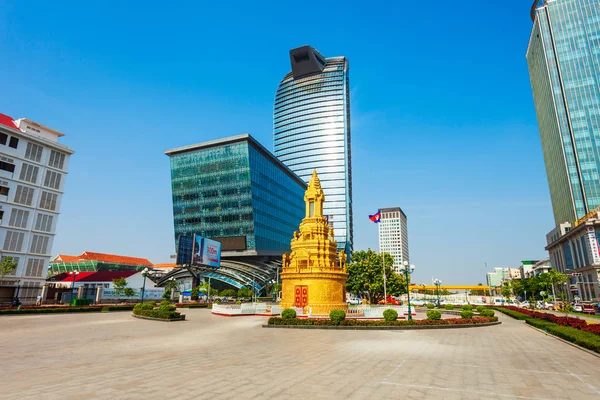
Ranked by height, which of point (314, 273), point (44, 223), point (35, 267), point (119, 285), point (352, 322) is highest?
point (44, 223)

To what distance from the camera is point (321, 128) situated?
180 m

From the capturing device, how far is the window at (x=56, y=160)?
54.9 meters

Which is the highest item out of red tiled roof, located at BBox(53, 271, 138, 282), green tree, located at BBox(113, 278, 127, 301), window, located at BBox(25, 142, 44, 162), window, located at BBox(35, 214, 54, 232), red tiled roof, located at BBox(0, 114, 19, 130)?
red tiled roof, located at BBox(0, 114, 19, 130)

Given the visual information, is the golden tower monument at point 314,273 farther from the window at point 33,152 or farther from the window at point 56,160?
the window at point 33,152

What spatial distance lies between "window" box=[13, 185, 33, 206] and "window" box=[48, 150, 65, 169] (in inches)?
223

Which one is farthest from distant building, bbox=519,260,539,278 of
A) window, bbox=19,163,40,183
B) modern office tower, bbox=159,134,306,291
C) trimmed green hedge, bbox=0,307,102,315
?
window, bbox=19,163,40,183

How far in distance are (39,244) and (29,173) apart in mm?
11010

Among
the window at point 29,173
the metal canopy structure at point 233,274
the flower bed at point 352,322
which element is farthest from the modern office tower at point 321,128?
the flower bed at point 352,322

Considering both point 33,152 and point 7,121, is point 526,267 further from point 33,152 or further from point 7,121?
point 7,121

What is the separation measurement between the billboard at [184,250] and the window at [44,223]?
73.4 ft

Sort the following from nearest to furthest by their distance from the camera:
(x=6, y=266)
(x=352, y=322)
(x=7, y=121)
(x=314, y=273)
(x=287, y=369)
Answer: (x=287, y=369) → (x=352, y=322) → (x=314, y=273) → (x=6, y=266) → (x=7, y=121)

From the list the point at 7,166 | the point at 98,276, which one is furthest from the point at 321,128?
the point at 7,166

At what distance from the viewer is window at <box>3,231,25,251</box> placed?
4785 centimetres

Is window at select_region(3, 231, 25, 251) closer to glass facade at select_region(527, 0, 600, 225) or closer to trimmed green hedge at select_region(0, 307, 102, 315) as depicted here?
trimmed green hedge at select_region(0, 307, 102, 315)
